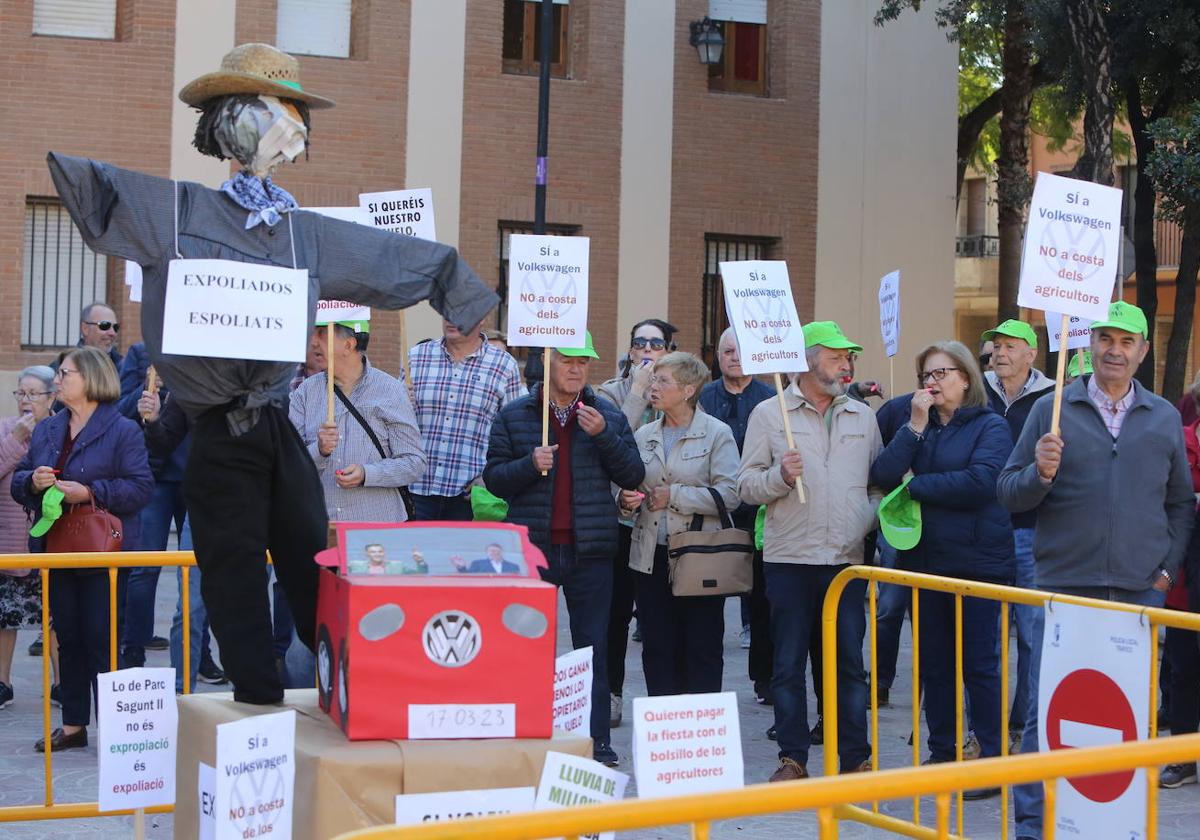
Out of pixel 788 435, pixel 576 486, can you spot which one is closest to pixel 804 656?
pixel 788 435

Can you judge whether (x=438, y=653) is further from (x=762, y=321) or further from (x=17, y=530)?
(x=17, y=530)

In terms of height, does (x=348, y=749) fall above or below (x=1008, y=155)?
below

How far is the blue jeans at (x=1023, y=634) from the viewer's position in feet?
25.2

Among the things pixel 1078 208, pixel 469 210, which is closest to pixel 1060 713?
pixel 1078 208

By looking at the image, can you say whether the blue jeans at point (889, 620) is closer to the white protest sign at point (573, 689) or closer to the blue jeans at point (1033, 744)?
the blue jeans at point (1033, 744)

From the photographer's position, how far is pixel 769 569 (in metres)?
7.86

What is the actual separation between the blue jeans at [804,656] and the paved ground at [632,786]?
1.08ft

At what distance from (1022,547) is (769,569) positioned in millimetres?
1910

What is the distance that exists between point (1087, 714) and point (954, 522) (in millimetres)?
2372

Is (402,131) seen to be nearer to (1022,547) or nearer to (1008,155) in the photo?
(1008,155)

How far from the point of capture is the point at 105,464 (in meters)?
8.48

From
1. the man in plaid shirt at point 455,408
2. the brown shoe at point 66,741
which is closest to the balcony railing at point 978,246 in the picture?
the man in plaid shirt at point 455,408

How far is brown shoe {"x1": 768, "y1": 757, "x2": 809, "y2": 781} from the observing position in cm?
748

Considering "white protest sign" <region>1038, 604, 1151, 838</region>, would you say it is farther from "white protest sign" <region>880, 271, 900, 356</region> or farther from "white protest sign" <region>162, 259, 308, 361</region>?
"white protest sign" <region>880, 271, 900, 356</region>
